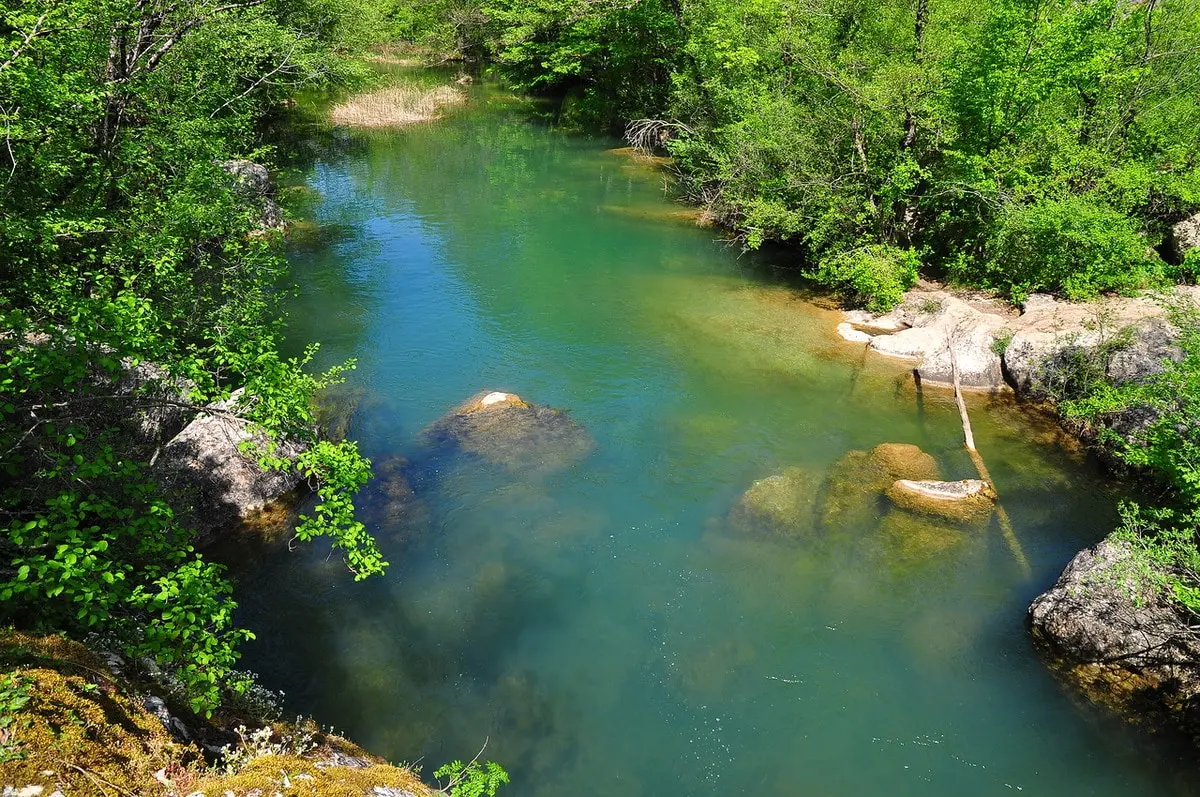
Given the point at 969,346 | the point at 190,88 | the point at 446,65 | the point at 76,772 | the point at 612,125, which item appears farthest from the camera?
the point at 446,65

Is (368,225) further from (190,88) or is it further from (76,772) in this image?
(76,772)

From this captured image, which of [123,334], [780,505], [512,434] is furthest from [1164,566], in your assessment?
[123,334]

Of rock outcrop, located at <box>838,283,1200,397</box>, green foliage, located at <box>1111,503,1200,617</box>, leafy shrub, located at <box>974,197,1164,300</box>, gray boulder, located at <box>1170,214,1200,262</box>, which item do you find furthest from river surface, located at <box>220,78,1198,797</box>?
gray boulder, located at <box>1170,214,1200,262</box>

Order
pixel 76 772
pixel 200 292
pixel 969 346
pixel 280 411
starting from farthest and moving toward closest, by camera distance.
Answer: pixel 969 346
pixel 200 292
pixel 280 411
pixel 76 772

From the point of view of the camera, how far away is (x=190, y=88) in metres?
16.0

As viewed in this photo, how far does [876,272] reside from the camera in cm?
2219

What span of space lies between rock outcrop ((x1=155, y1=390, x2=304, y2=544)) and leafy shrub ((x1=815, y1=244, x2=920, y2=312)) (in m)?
17.4

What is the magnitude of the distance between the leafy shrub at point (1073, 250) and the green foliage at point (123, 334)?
Answer: 1967 centimetres

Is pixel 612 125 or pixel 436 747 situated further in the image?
pixel 612 125

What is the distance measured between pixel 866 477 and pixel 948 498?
1.66m

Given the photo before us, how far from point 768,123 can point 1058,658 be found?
819 inches

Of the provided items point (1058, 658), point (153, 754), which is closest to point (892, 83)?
point (1058, 658)

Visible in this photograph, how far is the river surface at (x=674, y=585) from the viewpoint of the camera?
9891 millimetres

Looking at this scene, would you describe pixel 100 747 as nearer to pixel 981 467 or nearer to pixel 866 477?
pixel 866 477
